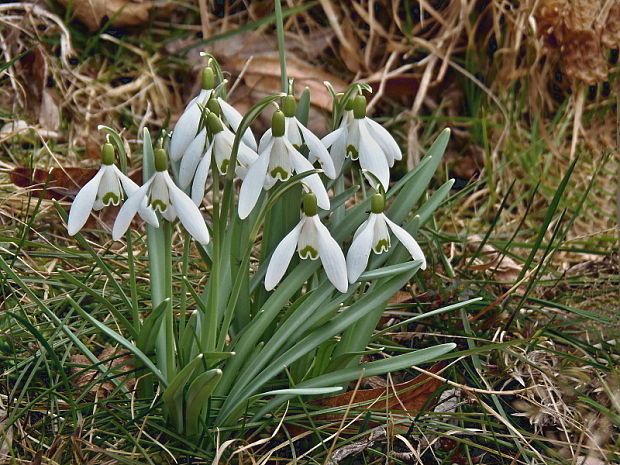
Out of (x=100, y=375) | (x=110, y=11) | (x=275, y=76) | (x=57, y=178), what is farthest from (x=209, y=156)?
(x=110, y=11)

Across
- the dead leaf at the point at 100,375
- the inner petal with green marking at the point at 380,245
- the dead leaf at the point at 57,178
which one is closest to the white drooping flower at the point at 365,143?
the inner petal with green marking at the point at 380,245

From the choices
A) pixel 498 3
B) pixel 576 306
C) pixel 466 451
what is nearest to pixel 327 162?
pixel 466 451

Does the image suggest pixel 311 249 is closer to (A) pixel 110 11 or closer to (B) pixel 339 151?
(B) pixel 339 151

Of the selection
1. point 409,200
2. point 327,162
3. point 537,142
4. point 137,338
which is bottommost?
point 537,142

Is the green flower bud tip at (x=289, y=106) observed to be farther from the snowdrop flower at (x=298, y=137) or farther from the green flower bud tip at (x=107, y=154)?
the green flower bud tip at (x=107, y=154)

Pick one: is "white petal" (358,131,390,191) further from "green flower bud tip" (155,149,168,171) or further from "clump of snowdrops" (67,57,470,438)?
"green flower bud tip" (155,149,168,171)

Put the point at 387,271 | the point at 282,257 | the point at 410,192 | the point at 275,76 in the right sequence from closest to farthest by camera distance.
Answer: the point at 282,257 → the point at 387,271 → the point at 410,192 → the point at 275,76

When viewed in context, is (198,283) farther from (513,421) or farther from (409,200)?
(513,421)
